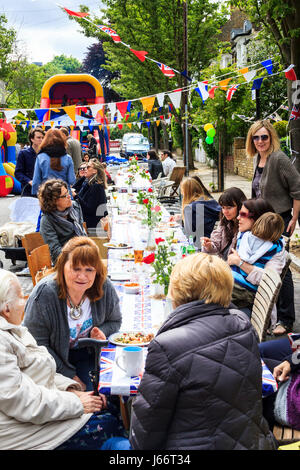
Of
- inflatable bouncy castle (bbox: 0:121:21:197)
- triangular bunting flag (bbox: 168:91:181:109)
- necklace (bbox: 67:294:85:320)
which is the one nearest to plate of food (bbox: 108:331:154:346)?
necklace (bbox: 67:294:85:320)

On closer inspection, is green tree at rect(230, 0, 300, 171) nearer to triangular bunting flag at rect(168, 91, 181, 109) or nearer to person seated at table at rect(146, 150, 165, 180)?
triangular bunting flag at rect(168, 91, 181, 109)

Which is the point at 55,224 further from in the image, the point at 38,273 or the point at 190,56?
the point at 190,56

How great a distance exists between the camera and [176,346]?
6.89 ft

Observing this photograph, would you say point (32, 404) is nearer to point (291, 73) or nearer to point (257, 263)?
point (257, 263)

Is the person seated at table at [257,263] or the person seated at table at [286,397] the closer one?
the person seated at table at [286,397]

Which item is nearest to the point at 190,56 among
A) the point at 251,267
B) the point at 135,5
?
the point at 135,5

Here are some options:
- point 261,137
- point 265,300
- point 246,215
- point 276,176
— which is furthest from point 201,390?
point 261,137

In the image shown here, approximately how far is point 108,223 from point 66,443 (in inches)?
181

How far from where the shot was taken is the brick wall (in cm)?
2162

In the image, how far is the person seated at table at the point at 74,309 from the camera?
3.32m

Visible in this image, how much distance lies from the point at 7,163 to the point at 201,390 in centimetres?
1816

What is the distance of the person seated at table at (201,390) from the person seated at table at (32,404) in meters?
0.58

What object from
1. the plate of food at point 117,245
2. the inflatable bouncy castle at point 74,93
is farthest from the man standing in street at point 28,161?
the inflatable bouncy castle at point 74,93

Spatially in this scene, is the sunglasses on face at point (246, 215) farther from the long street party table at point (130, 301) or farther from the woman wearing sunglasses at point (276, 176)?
the woman wearing sunglasses at point (276, 176)
